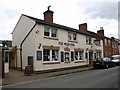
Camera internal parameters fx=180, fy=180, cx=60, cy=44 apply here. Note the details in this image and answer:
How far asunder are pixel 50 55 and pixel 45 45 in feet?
5.03

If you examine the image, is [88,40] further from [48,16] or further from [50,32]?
[50,32]

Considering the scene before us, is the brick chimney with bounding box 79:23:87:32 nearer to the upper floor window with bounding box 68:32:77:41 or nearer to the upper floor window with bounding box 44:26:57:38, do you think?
the upper floor window with bounding box 68:32:77:41

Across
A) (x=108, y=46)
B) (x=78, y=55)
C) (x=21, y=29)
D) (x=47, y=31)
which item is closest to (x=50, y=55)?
(x=47, y=31)

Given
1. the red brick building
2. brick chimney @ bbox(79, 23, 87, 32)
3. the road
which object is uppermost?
brick chimney @ bbox(79, 23, 87, 32)

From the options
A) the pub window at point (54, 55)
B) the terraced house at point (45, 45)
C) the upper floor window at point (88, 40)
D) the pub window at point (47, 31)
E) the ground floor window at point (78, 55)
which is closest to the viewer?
the terraced house at point (45, 45)

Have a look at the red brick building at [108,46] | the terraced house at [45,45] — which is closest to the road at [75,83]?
the terraced house at [45,45]

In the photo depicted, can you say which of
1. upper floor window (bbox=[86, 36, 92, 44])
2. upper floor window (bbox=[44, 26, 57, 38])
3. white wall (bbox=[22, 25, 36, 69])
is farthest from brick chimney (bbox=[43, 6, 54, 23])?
upper floor window (bbox=[86, 36, 92, 44])

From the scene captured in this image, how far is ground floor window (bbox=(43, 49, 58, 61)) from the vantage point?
21.0 m

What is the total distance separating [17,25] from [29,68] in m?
8.22

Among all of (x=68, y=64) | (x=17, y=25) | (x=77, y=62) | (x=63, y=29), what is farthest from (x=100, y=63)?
(x=17, y=25)

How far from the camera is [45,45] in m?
20.9

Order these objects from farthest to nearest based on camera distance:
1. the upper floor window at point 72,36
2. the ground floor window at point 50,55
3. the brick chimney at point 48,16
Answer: the upper floor window at point 72,36 → the brick chimney at point 48,16 → the ground floor window at point 50,55

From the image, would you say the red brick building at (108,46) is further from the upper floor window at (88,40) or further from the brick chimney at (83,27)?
the upper floor window at (88,40)

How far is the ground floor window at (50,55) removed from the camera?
21.0m
